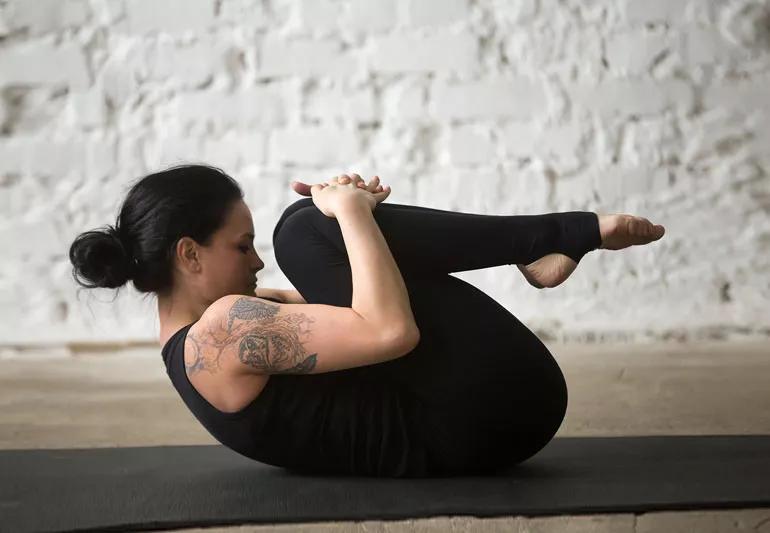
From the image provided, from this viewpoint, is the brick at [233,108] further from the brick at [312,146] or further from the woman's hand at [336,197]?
the woman's hand at [336,197]

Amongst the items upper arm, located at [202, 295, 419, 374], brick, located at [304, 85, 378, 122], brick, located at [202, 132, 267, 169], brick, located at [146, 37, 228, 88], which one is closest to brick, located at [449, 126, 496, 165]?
brick, located at [304, 85, 378, 122]

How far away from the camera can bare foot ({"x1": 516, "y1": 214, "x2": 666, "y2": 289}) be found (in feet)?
4.66

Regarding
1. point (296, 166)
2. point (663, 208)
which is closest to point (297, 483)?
point (296, 166)

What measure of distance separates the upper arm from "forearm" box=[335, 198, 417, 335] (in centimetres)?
1

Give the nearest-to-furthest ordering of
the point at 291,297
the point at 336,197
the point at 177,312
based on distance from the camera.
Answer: the point at 336,197 < the point at 177,312 < the point at 291,297

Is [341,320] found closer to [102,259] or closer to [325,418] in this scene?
[325,418]

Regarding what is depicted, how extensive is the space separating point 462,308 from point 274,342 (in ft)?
0.98

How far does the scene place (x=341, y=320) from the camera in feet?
4.22

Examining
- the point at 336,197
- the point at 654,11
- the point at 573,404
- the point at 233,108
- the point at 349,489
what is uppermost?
the point at 654,11

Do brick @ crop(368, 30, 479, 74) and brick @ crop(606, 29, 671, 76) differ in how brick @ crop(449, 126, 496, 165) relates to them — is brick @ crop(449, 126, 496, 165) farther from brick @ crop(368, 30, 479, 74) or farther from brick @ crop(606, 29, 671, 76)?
brick @ crop(606, 29, 671, 76)

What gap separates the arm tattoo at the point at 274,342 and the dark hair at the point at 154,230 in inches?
8.3

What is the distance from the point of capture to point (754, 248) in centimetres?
363

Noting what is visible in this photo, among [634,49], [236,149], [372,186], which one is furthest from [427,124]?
[372,186]

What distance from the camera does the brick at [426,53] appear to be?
11.9 feet
